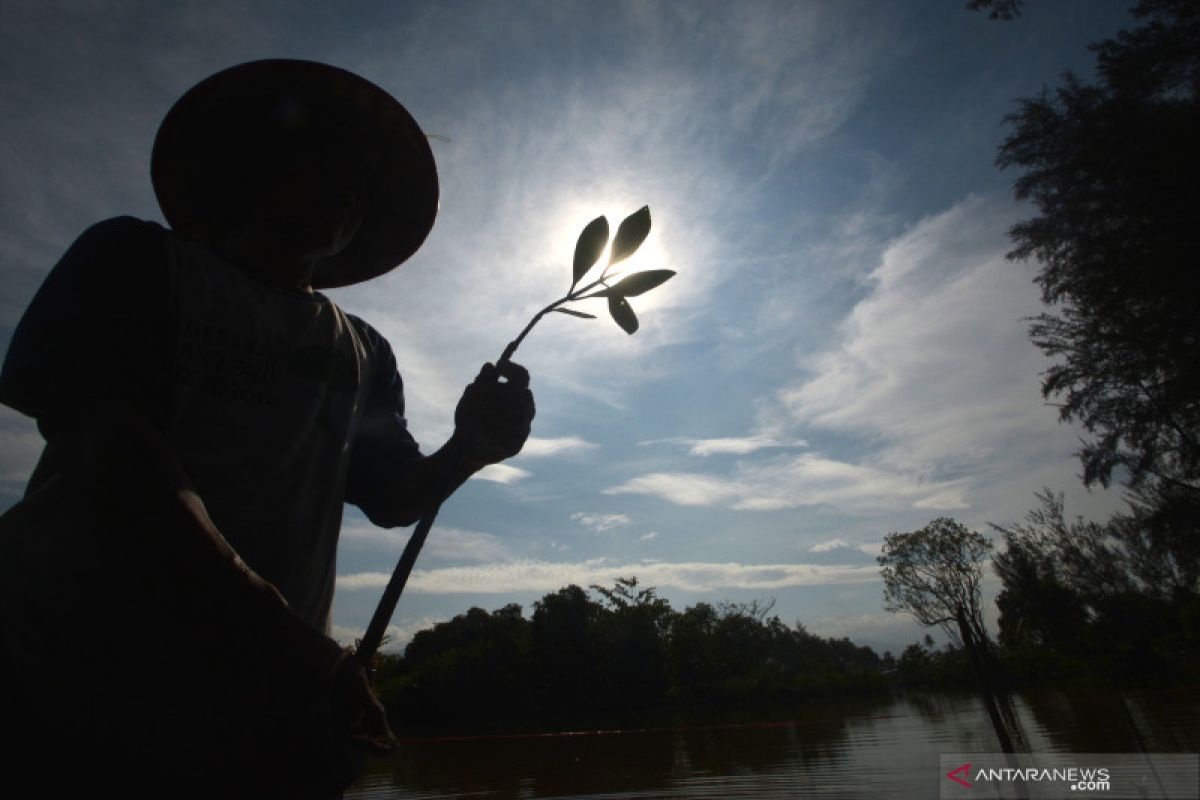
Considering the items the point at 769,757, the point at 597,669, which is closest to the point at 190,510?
the point at 769,757

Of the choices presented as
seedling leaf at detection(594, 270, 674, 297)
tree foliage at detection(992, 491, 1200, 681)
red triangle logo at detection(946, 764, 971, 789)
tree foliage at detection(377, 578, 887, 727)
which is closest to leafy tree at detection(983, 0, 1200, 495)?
tree foliage at detection(992, 491, 1200, 681)

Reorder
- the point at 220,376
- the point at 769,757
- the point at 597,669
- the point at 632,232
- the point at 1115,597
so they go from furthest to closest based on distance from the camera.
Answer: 1. the point at 597,669
2. the point at 1115,597
3. the point at 769,757
4. the point at 632,232
5. the point at 220,376

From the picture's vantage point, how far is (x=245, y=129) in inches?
57.3

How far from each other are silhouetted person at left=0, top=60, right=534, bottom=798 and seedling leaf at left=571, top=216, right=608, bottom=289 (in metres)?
0.37

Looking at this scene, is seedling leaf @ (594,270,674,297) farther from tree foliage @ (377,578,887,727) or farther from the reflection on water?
tree foliage @ (377,578,887,727)

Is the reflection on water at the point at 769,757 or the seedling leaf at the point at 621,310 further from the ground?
the seedling leaf at the point at 621,310

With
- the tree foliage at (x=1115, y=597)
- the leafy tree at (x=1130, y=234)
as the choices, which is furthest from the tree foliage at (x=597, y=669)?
the leafy tree at (x=1130, y=234)

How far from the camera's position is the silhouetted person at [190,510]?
67 centimetres

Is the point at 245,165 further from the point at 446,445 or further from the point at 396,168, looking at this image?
the point at 446,445

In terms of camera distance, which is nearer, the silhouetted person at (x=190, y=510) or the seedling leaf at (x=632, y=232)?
the silhouetted person at (x=190, y=510)

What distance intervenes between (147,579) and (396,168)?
1.46 m

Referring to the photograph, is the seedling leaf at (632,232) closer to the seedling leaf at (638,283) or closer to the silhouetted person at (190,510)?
the seedling leaf at (638,283)

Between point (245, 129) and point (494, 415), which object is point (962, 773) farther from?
point (245, 129)

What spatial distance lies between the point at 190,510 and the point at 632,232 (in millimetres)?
1037
